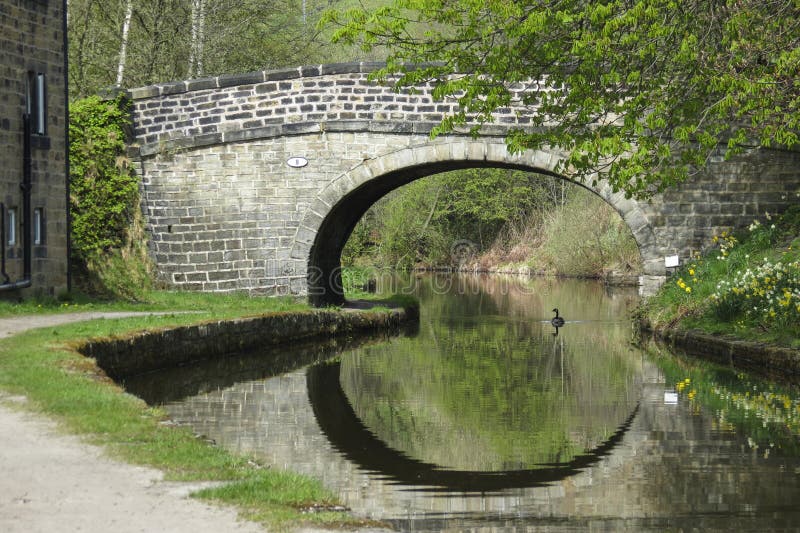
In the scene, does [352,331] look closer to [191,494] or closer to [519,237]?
[191,494]

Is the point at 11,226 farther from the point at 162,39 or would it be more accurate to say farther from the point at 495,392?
the point at 162,39

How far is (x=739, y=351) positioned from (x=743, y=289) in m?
1.11

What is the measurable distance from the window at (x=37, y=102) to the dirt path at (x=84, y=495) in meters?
8.72

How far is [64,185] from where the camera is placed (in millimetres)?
14695

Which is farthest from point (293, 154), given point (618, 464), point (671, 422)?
point (618, 464)

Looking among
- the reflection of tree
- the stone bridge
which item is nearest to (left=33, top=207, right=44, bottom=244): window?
the stone bridge

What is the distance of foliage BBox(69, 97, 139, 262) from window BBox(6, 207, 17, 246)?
11.3 feet

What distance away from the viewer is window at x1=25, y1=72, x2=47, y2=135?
14117mm

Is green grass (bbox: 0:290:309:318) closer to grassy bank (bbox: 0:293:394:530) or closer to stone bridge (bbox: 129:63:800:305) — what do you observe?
stone bridge (bbox: 129:63:800:305)

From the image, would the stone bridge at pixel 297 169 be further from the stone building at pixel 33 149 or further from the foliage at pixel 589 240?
the foliage at pixel 589 240

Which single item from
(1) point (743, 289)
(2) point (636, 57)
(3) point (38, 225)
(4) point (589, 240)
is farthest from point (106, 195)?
(4) point (589, 240)

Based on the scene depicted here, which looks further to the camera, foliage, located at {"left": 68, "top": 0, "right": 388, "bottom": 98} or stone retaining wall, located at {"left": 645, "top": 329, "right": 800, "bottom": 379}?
foliage, located at {"left": 68, "top": 0, "right": 388, "bottom": 98}

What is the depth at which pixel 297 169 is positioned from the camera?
1719 centimetres

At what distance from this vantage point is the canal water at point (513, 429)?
6258mm
